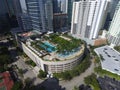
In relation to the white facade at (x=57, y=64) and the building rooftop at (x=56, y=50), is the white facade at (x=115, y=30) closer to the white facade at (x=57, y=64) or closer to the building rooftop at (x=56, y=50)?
the building rooftop at (x=56, y=50)

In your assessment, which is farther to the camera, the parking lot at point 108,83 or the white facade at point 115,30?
the white facade at point 115,30

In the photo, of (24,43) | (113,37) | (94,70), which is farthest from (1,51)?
(113,37)

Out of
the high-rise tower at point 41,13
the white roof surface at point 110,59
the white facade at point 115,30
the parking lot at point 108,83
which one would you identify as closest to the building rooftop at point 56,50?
the white roof surface at point 110,59

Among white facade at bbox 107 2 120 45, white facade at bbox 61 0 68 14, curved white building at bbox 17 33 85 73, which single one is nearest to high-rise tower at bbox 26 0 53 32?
white facade at bbox 61 0 68 14

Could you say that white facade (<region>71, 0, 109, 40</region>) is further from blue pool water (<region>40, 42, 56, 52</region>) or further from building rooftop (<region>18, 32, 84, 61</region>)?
blue pool water (<region>40, 42, 56, 52</region>)

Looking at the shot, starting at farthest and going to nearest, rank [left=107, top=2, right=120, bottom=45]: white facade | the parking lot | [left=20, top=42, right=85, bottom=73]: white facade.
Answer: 1. [left=107, top=2, right=120, bottom=45]: white facade
2. [left=20, top=42, right=85, bottom=73]: white facade
3. the parking lot
